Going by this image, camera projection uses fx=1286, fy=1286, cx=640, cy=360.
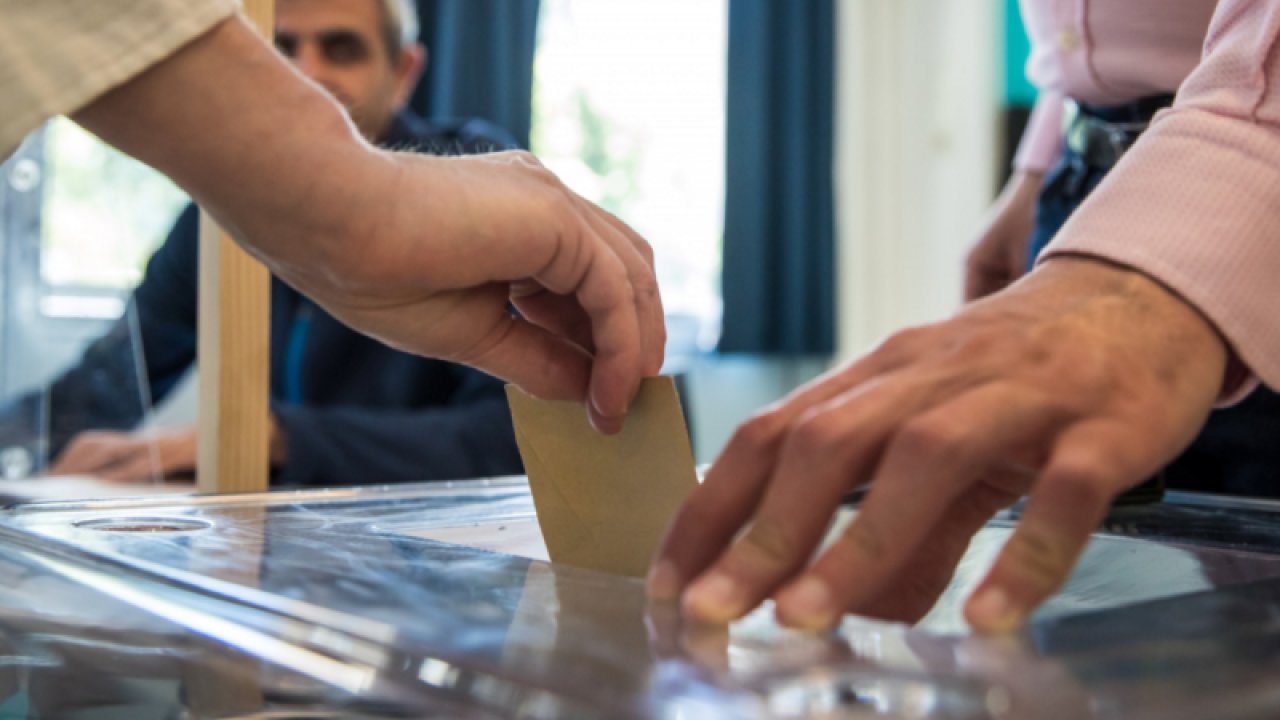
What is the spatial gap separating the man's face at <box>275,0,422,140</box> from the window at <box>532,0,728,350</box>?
125 cm

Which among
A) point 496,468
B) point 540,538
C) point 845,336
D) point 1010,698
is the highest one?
point 1010,698

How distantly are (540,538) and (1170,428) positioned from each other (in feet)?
1.07

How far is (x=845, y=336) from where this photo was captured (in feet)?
13.5

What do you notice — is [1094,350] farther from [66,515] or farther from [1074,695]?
[66,515]

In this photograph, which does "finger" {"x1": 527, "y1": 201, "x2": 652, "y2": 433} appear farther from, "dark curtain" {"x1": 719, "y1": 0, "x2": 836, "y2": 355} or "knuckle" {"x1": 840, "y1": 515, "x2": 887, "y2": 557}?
"dark curtain" {"x1": 719, "y1": 0, "x2": 836, "y2": 355}

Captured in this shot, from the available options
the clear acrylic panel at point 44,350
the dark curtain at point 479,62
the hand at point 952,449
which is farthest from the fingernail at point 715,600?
the dark curtain at point 479,62

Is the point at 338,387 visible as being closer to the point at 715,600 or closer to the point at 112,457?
the point at 112,457

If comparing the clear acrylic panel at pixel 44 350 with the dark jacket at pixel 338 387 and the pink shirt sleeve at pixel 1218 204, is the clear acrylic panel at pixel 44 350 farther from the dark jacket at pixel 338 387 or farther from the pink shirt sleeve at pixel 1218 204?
the pink shirt sleeve at pixel 1218 204

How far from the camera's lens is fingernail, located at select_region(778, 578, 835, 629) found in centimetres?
38

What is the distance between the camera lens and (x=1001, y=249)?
4.05 ft

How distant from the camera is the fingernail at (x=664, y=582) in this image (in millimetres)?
427

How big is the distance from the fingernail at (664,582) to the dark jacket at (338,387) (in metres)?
1.23

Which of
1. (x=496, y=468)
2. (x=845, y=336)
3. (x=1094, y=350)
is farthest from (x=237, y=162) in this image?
(x=845, y=336)

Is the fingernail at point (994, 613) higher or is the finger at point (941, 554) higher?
the fingernail at point (994, 613)
